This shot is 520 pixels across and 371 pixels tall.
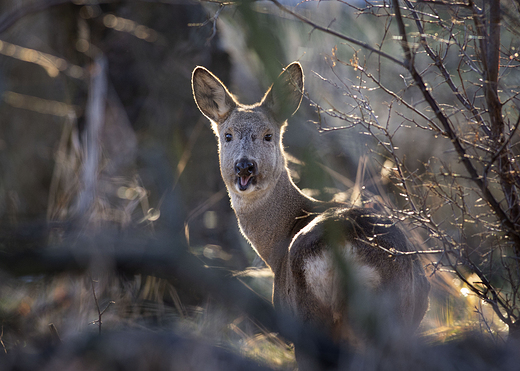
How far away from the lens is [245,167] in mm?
4633

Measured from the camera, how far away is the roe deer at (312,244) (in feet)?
10.4

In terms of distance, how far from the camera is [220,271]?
2.21m

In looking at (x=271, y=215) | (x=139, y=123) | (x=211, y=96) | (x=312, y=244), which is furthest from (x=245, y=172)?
(x=139, y=123)

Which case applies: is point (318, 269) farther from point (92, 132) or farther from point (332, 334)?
point (92, 132)

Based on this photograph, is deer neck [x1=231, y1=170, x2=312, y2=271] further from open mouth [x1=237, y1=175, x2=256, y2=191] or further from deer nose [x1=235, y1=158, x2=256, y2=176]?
deer nose [x1=235, y1=158, x2=256, y2=176]

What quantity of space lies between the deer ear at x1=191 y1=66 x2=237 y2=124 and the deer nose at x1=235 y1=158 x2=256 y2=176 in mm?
981

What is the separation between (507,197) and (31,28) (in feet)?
38.6

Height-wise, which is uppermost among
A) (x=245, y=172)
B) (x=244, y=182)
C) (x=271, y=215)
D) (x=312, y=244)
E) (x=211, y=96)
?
(x=211, y=96)

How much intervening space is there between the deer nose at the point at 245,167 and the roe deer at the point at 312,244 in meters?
0.01

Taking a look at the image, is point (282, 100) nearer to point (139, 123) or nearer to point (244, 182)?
point (244, 182)

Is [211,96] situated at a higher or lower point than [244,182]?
higher

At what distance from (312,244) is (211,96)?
2.80 metres

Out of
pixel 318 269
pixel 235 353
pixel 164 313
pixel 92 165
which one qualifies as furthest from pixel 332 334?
pixel 92 165

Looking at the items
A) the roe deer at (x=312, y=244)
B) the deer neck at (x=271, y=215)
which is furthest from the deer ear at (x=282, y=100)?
the deer neck at (x=271, y=215)
